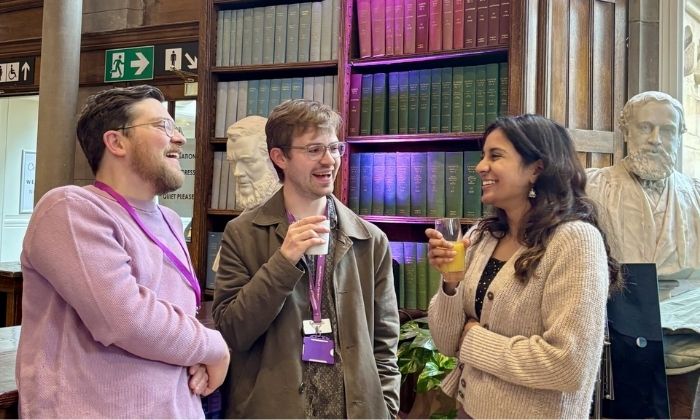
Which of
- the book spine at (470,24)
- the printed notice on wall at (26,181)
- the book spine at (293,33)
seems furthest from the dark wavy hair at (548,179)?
the printed notice on wall at (26,181)

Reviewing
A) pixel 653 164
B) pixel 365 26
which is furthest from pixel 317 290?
pixel 365 26

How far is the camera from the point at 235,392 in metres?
1.47

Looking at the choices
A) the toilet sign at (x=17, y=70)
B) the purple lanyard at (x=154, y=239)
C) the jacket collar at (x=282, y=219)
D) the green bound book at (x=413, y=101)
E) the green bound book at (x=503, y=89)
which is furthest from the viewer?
the toilet sign at (x=17, y=70)

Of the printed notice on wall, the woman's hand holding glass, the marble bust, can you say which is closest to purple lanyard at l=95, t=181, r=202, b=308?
the woman's hand holding glass

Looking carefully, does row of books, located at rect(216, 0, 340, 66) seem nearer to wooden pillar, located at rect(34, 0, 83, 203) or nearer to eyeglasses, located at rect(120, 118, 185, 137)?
wooden pillar, located at rect(34, 0, 83, 203)

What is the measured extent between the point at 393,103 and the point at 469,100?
1.32ft

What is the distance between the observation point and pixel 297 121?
1.57m

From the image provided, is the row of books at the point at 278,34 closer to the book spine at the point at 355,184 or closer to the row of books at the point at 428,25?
the row of books at the point at 428,25

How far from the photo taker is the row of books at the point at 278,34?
3.26 m

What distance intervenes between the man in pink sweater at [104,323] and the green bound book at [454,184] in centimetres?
191

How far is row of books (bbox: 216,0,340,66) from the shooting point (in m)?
3.26

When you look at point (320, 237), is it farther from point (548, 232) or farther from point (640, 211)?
point (640, 211)

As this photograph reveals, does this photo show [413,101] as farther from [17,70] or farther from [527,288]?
[17,70]

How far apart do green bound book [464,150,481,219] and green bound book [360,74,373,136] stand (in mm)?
547
